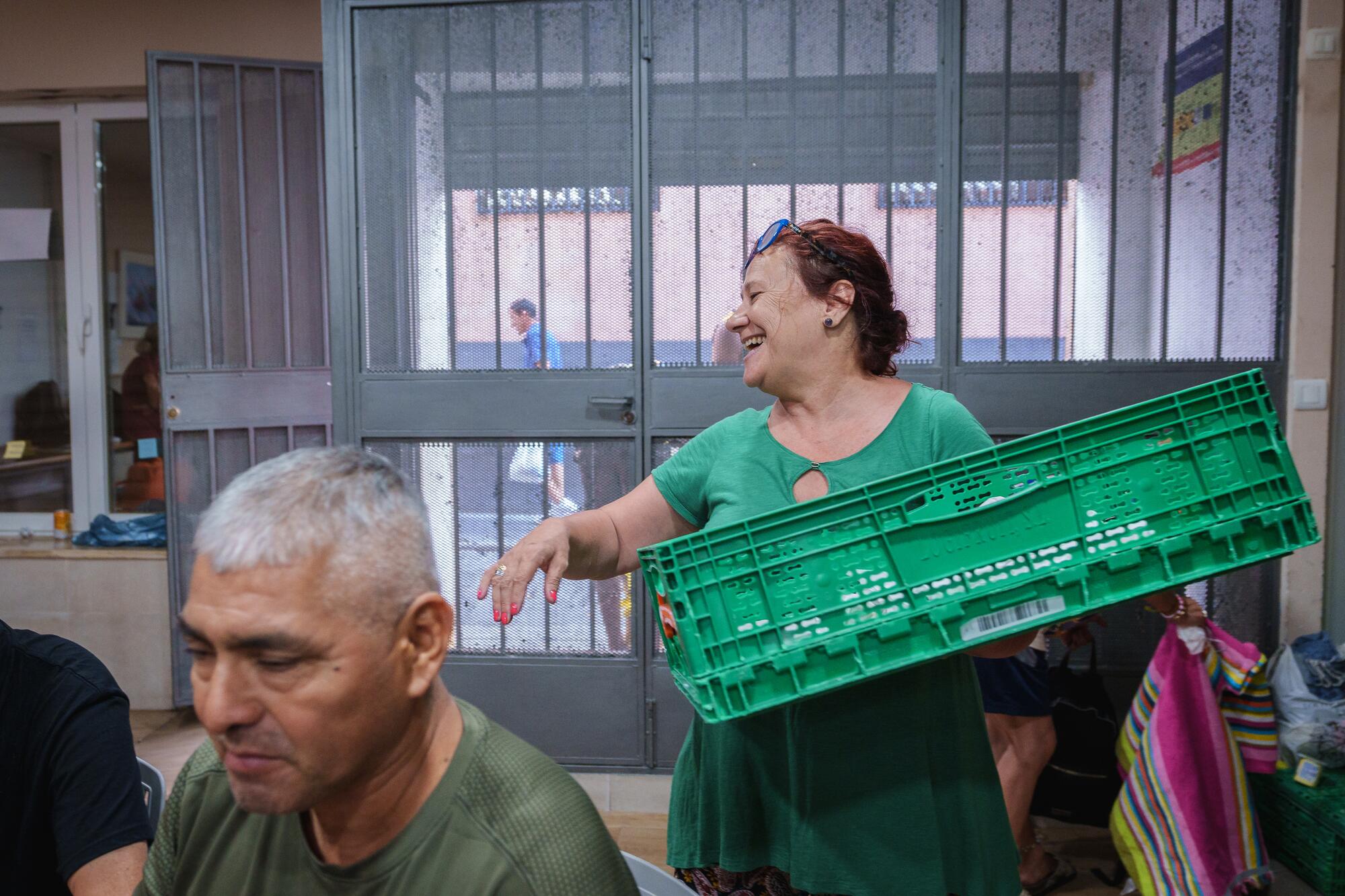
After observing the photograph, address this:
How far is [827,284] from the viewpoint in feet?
5.07

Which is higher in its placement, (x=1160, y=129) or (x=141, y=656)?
(x=1160, y=129)

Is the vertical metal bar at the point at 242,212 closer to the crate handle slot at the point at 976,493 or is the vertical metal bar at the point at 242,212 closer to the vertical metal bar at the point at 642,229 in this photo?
the vertical metal bar at the point at 642,229

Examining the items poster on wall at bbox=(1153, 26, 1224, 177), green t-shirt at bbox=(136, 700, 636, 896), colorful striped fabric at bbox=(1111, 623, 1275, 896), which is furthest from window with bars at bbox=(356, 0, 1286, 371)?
green t-shirt at bbox=(136, 700, 636, 896)

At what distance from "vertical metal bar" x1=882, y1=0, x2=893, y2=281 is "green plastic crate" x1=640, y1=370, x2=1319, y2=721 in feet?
5.93

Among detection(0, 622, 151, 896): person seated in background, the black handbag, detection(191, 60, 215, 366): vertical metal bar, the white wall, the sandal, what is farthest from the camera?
the white wall

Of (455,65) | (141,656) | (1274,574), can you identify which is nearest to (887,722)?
(1274,574)

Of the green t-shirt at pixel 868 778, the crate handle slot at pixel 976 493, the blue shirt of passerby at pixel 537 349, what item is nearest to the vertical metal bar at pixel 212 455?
the blue shirt of passerby at pixel 537 349

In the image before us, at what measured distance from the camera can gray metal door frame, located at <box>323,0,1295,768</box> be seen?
9.75 feet

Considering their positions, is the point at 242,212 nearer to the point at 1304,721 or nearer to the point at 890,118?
the point at 890,118

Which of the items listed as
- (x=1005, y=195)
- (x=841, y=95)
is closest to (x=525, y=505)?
(x=841, y=95)

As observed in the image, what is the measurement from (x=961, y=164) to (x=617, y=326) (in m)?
1.16

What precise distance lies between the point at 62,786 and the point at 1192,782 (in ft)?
7.70

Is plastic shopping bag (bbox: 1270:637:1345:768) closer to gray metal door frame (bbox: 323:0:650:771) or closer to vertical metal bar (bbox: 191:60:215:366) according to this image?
gray metal door frame (bbox: 323:0:650:771)

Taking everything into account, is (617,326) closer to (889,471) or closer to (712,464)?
(712,464)
